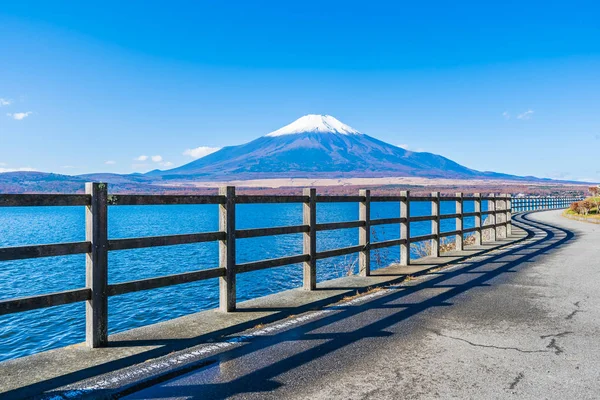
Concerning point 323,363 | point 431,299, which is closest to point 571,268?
point 431,299

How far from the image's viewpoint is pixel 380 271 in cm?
984

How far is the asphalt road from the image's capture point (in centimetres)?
391

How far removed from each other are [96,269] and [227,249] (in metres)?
1.79

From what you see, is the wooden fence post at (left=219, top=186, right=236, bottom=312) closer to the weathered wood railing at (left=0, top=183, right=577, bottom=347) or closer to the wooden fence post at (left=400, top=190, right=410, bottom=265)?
the weathered wood railing at (left=0, top=183, right=577, bottom=347)

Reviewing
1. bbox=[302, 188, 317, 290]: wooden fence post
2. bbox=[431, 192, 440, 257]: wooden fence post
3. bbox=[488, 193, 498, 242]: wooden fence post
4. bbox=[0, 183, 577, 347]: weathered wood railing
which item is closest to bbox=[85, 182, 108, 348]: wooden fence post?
bbox=[0, 183, 577, 347]: weathered wood railing

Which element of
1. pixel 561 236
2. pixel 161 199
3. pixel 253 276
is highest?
pixel 161 199

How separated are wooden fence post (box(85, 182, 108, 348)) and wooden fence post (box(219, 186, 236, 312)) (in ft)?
5.39

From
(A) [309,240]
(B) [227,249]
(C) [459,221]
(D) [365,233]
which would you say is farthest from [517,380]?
(C) [459,221]

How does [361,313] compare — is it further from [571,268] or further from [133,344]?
[571,268]

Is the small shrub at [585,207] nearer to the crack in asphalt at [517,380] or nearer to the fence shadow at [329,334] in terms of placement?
the fence shadow at [329,334]

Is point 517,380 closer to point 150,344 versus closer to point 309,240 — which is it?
point 150,344

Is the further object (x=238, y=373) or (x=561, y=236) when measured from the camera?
(x=561, y=236)

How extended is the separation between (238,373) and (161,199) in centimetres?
247

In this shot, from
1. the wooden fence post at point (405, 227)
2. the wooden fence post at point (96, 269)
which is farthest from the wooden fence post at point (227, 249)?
the wooden fence post at point (405, 227)
